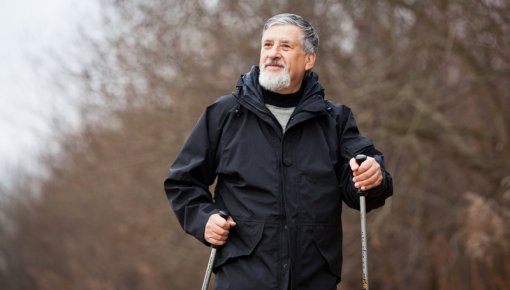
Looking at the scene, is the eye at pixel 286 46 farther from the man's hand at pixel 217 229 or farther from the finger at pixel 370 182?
the man's hand at pixel 217 229

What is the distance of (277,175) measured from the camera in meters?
3.84

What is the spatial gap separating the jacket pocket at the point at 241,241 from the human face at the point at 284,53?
2.29 feet

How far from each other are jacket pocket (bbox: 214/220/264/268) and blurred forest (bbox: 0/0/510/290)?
4.12 m

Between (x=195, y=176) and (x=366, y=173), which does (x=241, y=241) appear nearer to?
(x=195, y=176)

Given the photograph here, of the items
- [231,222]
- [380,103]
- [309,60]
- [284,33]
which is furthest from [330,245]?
[380,103]

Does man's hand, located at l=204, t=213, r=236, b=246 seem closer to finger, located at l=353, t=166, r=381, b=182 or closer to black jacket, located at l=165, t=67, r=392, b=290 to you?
black jacket, located at l=165, t=67, r=392, b=290

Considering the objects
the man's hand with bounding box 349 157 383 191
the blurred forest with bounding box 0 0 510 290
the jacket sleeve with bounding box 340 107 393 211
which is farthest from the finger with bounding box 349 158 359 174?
the blurred forest with bounding box 0 0 510 290

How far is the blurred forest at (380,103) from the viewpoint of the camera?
9125 millimetres

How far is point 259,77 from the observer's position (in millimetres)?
4043

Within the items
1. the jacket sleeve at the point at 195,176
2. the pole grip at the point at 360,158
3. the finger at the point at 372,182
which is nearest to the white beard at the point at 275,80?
the jacket sleeve at the point at 195,176

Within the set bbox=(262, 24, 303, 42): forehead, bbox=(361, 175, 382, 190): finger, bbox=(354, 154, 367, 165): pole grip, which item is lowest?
bbox=(361, 175, 382, 190): finger

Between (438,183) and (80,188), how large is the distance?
31.7 ft

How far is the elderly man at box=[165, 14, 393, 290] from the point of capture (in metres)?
3.78

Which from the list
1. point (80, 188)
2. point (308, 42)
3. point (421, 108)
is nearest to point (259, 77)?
point (308, 42)
